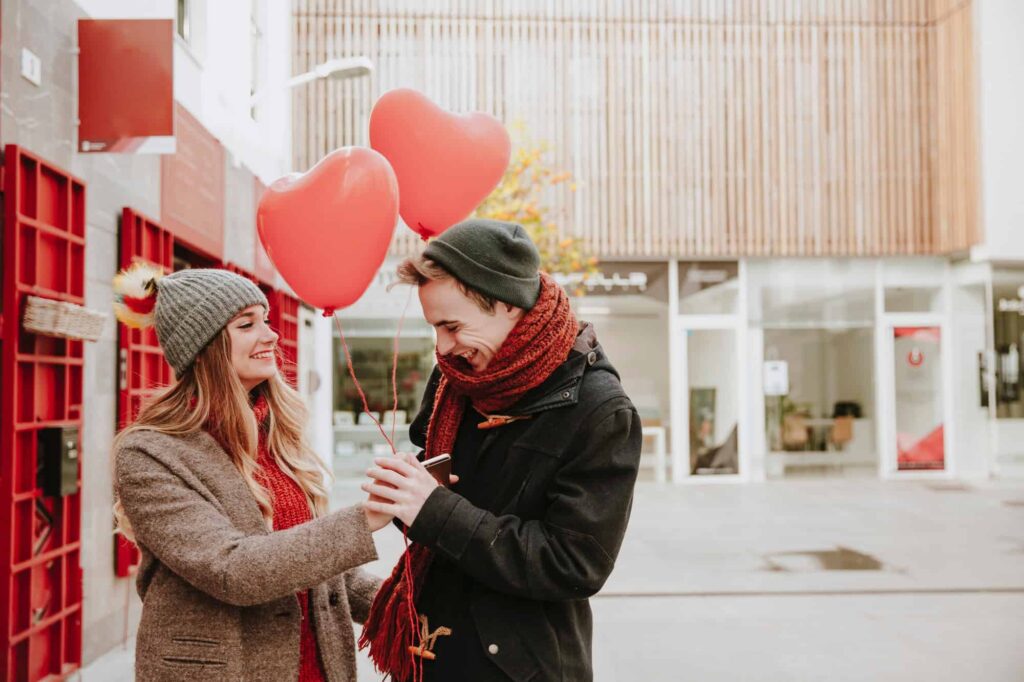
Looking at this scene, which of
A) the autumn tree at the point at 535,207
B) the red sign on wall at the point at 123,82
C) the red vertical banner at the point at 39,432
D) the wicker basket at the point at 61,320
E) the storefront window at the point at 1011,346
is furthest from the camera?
the storefront window at the point at 1011,346

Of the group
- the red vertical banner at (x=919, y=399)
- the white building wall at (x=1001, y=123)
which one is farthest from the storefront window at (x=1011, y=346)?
the red vertical banner at (x=919, y=399)

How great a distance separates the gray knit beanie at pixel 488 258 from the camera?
182cm

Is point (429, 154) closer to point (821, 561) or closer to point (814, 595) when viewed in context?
point (814, 595)

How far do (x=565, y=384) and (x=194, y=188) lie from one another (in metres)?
6.03

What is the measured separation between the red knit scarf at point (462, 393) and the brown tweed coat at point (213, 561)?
0.14 metres

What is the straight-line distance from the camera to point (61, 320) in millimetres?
4629

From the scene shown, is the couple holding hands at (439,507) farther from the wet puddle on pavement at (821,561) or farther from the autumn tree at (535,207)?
the autumn tree at (535,207)

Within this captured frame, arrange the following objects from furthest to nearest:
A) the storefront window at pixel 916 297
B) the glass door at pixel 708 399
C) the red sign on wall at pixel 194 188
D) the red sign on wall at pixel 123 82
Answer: the storefront window at pixel 916 297 < the glass door at pixel 708 399 < the red sign on wall at pixel 194 188 < the red sign on wall at pixel 123 82

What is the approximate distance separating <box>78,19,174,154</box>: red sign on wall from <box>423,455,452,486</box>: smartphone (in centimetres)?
366

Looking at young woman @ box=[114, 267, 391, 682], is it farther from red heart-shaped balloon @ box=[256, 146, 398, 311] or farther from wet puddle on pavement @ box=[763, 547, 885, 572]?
wet puddle on pavement @ box=[763, 547, 885, 572]

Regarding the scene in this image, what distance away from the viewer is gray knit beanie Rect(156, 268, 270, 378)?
7.02 feet

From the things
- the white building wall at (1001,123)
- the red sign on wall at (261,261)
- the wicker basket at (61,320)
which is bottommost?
the wicker basket at (61,320)

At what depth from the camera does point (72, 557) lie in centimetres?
498

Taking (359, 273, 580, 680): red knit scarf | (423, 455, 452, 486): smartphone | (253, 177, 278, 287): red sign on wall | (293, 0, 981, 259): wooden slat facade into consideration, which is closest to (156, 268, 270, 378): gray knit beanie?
(359, 273, 580, 680): red knit scarf
